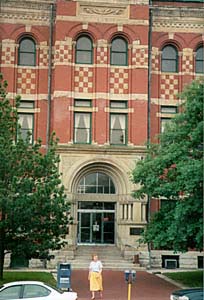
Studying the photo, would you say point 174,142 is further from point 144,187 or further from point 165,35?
point 165,35

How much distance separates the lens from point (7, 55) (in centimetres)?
3756

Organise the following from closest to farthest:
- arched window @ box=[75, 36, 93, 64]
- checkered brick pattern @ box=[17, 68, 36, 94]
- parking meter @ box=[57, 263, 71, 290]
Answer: parking meter @ box=[57, 263, 71, 290]
arched window @ box=[75, 36, 93, 64]
checkered brick pattern @ box=[17, 68, 36, 94]

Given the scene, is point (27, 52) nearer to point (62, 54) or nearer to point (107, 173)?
point (62, 54)

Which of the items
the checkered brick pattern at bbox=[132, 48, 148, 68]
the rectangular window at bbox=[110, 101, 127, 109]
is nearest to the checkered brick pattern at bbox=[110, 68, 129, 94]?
the rectangular window at bbox=[110, 101, 127, 109]

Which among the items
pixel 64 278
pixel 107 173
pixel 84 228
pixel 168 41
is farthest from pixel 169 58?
pixel 64 278

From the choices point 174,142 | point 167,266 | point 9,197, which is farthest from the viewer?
point 167,266

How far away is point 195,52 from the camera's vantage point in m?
39.0

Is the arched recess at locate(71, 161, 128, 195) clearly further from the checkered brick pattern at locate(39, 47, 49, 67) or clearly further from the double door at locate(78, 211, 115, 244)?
the checkered brick pattern at locate(39, 47, 49, 67)

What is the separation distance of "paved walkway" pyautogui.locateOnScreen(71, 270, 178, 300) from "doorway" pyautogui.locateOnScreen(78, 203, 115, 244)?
483 cm

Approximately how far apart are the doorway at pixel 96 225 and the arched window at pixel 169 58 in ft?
33.5

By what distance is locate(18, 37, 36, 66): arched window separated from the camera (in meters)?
38.2

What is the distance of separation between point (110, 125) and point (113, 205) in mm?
5329

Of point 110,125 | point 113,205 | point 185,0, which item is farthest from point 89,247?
point 185,0

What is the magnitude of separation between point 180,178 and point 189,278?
Result: 7.71m
